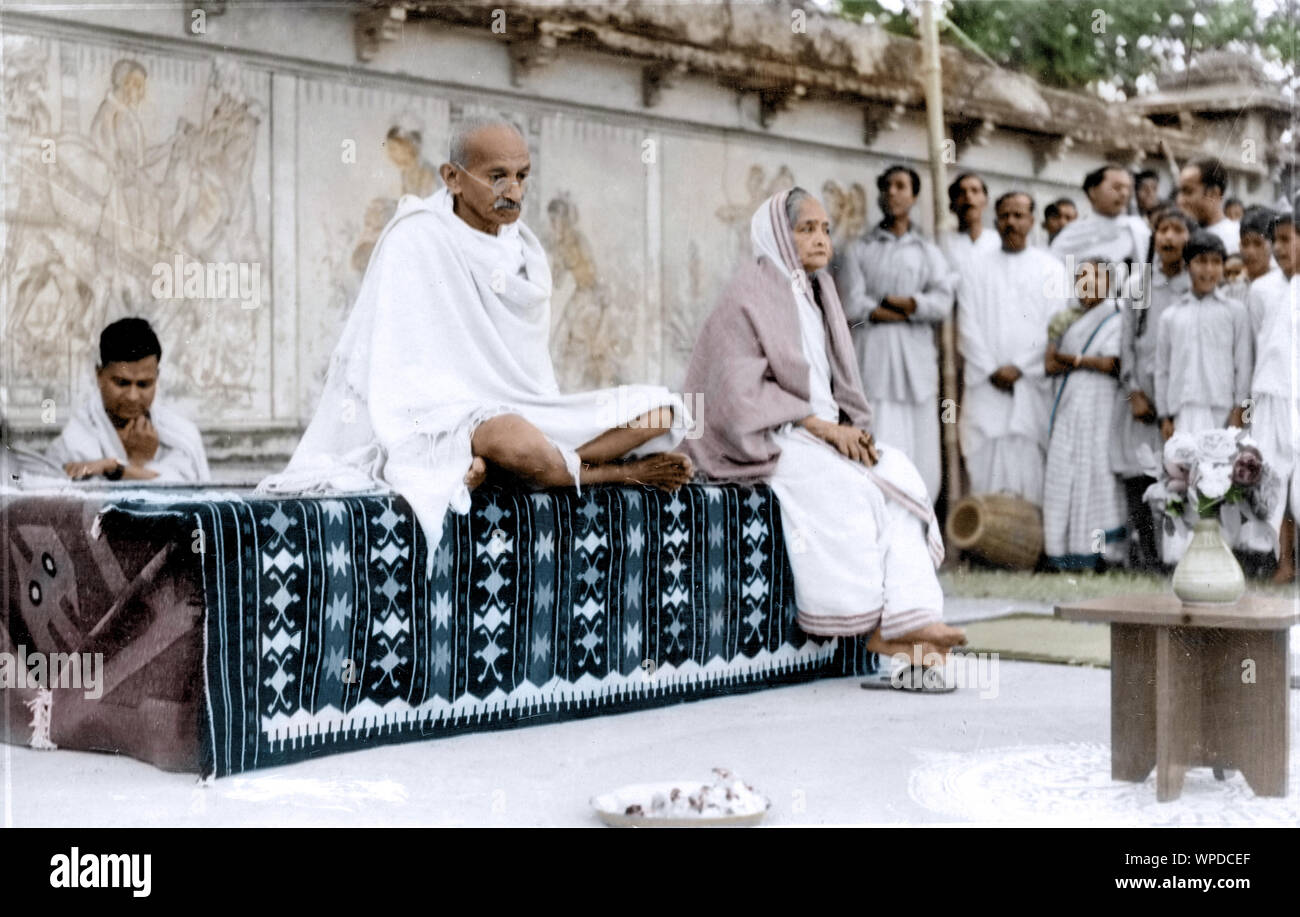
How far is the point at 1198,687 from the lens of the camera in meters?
4.09

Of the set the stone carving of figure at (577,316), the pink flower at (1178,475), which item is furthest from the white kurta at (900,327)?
the pink flower at (1178,475)

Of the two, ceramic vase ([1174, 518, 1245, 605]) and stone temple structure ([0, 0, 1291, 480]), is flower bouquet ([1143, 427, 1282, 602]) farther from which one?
stone temple structure ([0, 0, 1291, 480])

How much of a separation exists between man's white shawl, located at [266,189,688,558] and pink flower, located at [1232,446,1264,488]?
5.70ft

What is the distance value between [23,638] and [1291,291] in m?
6.20

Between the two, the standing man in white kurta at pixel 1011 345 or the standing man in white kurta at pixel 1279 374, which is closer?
the standing man in white kurta at pixel 1279 374

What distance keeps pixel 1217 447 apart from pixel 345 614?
7.42 ft

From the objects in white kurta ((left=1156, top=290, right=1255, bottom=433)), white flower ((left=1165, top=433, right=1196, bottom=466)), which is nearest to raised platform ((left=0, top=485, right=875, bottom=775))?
white flower ((left=1165, top=433, right=1196, bottom=466))

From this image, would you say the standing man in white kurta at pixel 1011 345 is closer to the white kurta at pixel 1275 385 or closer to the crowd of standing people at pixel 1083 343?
the crowd of standing people at pixel 1083 343

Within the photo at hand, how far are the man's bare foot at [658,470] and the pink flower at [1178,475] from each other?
5.10 ft

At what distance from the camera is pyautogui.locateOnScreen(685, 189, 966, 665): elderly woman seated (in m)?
5.76

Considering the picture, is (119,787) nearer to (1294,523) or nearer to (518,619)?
(518,619)

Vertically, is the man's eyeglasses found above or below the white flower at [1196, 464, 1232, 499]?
above

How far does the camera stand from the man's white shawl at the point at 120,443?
631cm

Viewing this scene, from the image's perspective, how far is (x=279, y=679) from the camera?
4324 millimetres
